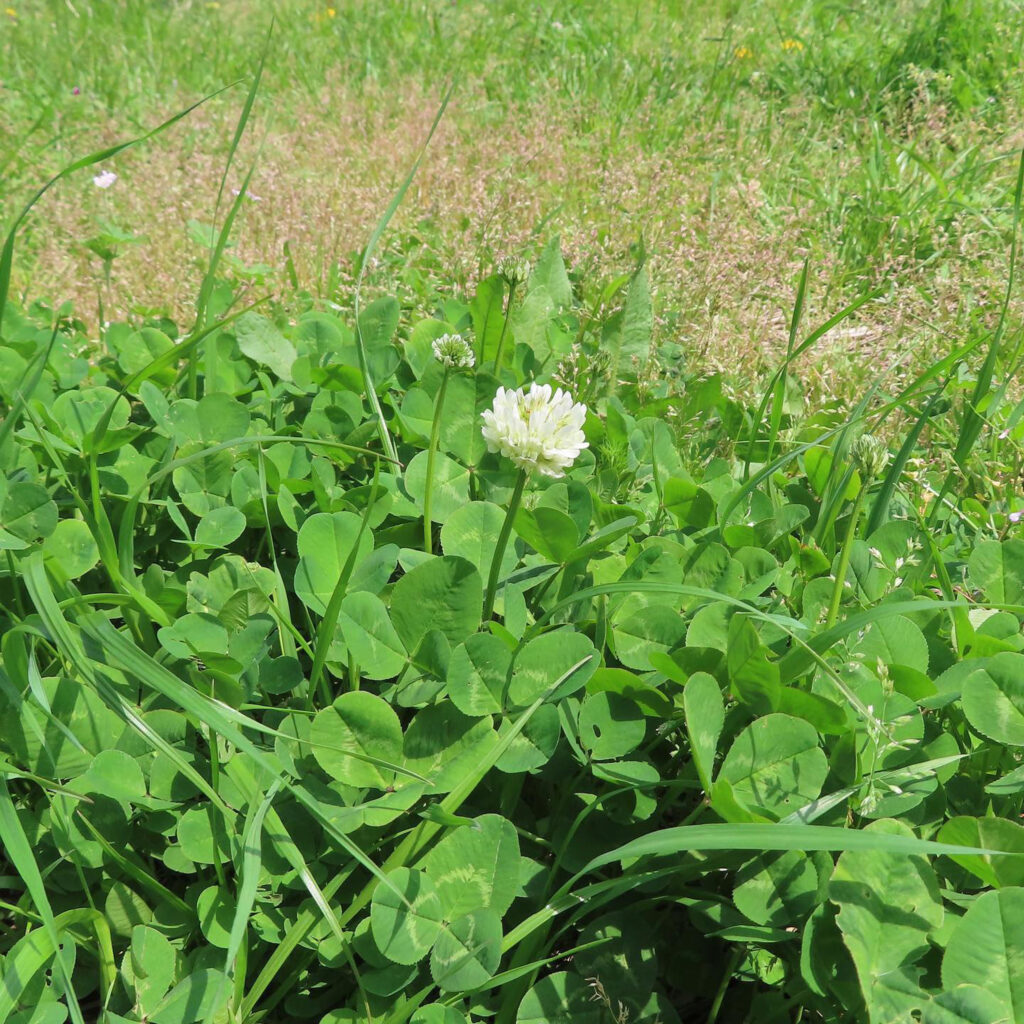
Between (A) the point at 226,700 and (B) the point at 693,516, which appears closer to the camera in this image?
(A) the point at 226,700

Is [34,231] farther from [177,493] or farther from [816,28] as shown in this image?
[816,28]

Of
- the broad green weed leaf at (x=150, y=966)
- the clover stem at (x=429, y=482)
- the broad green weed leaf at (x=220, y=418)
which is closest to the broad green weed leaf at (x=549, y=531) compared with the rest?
the clover stem at (x=429, y=482)

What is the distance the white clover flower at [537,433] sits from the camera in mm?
1273

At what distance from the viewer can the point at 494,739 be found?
4.08 ft

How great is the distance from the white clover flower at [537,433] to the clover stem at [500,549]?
32mm

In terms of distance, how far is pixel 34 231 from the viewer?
4.14 m

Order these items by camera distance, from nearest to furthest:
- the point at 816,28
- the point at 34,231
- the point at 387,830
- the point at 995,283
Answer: the point at 387,830
the point at 995,283
the point at 34,231
the point at 816,28

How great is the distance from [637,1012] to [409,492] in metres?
0.89

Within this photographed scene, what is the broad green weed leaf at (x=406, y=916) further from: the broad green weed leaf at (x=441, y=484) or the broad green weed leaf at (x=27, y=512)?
the broad green weed leaf at (x=27, y=512)

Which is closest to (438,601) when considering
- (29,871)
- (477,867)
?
(477,867)

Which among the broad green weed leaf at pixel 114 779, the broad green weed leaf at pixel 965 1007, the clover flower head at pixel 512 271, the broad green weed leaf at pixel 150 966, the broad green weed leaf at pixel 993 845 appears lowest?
the broad green weed leaf at pixel 150 966

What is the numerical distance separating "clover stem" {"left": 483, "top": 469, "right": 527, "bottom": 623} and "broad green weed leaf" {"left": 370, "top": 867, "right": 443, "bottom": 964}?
0.40 meters

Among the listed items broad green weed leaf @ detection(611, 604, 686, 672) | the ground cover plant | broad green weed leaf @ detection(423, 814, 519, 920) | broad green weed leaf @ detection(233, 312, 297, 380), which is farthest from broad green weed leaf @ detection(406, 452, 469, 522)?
broad green weed leaf @ detection(423, 814, 519, 920)

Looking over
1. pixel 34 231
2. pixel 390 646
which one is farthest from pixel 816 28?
pixel 390 646
